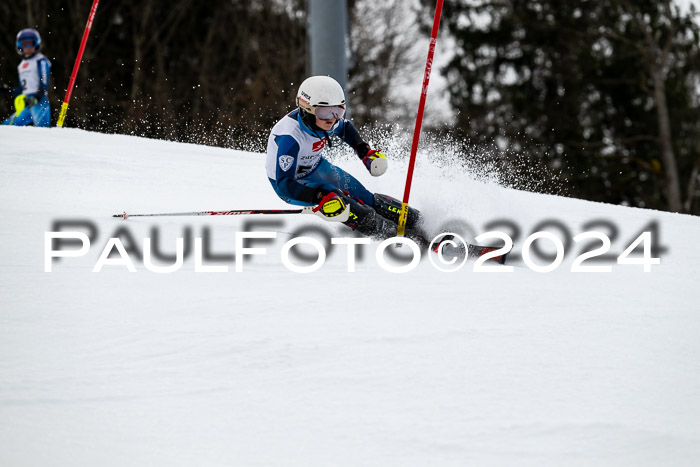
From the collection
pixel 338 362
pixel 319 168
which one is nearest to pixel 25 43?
pixel 319 168

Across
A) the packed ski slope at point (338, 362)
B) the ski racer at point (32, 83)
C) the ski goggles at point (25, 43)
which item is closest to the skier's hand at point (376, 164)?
the packed ski slope at point (338, 362)

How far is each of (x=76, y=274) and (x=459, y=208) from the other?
246 centimetres

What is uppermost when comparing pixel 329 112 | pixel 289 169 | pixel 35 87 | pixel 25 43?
pixel 25 43

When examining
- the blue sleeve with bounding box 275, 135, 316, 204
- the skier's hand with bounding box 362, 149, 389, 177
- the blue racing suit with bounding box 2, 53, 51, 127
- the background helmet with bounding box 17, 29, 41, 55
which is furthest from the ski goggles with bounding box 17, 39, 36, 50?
the skier's hand with bounding box 362, 149, 389, 177

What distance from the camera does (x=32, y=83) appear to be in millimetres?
9031

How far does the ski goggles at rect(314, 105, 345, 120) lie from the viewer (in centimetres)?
492

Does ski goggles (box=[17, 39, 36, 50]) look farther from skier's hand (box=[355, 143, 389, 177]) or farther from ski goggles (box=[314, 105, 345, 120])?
ski goggles (box=[314, 105, 345, 120])

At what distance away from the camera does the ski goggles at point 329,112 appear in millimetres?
4918

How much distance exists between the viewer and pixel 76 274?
12.4ft

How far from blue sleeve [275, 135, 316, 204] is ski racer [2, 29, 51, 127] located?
15.8 feet

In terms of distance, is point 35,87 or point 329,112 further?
point 35,87

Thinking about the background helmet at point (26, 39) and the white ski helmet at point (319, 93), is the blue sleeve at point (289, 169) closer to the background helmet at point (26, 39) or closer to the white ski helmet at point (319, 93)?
the white ski helmet at point (319, 93)

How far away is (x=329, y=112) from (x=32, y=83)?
5.18 metres

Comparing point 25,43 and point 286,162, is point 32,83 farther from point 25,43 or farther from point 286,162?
point 286,162
